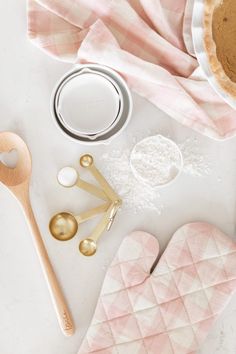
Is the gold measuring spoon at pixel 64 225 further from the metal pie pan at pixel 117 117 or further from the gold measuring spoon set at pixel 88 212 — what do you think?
the metal pie pan at pixel 117 117

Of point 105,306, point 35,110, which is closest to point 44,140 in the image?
point 35,110

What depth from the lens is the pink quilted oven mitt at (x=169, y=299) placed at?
1.05 meters

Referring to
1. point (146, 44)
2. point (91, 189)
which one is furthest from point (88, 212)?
point (146, 44)

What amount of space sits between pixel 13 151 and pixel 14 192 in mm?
72

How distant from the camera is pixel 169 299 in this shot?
1.05 metres

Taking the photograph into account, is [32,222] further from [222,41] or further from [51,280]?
[222,41]

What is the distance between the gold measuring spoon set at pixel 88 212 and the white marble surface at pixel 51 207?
2 centimetres

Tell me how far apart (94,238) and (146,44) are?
335 mm

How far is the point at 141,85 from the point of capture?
1.07 metres

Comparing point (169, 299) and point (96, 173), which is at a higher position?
point (96, 173)

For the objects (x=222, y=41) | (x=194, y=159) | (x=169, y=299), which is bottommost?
(x=169, y=299)

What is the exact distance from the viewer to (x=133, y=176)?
3.54 feet

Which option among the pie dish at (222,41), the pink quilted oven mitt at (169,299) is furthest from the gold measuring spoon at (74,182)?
the pie dish at (222,41)

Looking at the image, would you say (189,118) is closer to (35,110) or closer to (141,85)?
(141,85)
